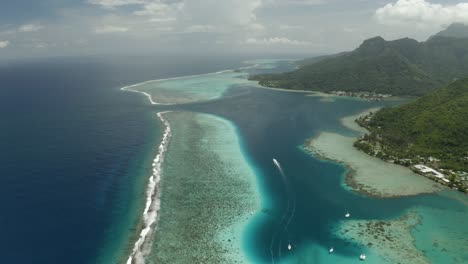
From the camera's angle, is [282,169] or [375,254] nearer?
[375,254]

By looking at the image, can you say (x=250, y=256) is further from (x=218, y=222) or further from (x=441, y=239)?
(x=441, y=239)

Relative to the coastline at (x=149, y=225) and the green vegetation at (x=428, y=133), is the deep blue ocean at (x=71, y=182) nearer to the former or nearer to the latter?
the coastline at (x=149, y=225)

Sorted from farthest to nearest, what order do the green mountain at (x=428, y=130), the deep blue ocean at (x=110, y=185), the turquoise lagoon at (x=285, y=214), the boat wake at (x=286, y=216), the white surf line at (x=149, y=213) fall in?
the green mountain at (x=428, y=130)
the deep blue ocean at (x=110, y=185)
the boat wake at (x=286, y=216)
the turquoise lagoon at (x=285, y=214)
the white surf line at (x=149, y=213)

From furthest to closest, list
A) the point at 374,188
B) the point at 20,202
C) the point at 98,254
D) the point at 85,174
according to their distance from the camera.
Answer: the point at 85,174 < the point at 374,188 < the point at 20,202 < the point at 98,254

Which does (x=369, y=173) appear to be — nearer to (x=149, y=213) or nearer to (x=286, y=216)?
(x=286, y=216)

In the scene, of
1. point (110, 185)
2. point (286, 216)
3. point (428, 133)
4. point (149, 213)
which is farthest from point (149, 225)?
point (428, 133)

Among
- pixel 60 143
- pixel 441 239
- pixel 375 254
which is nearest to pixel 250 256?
pixel 375 254

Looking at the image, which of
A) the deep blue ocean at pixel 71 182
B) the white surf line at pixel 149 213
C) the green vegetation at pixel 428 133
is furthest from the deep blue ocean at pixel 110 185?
the green vegetation at pixel 428 133
